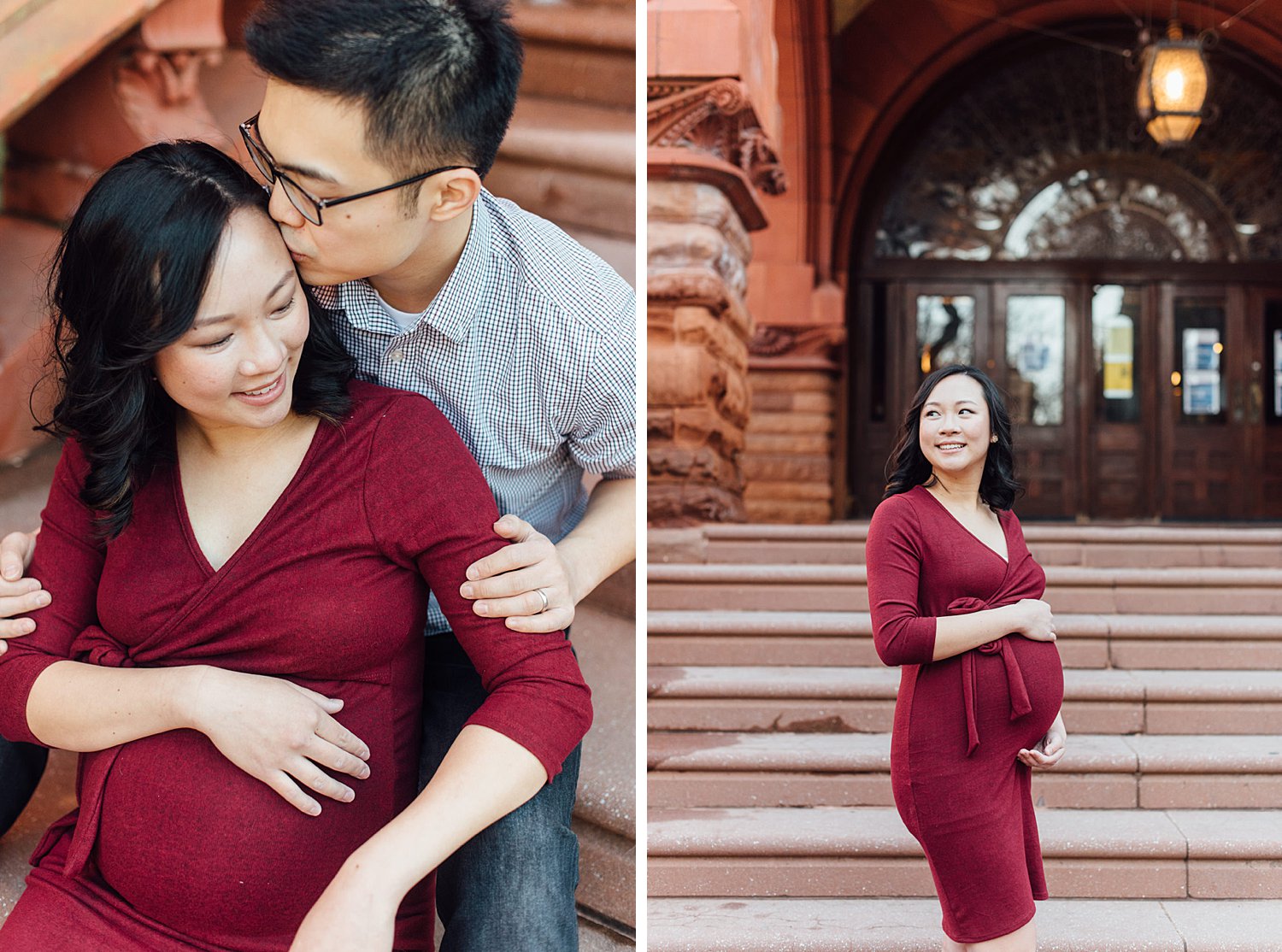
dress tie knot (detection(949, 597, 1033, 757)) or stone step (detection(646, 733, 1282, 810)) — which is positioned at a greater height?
dress tie knot (detection(949, 597, 1033, 757))

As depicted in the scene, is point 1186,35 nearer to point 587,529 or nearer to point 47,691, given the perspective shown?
point 587,529

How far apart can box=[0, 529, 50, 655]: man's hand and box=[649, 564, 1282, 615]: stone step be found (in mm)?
3198

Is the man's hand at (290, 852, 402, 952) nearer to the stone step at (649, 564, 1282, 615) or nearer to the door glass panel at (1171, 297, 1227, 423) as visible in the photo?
the stone step at (649, 564, 1282, 615)

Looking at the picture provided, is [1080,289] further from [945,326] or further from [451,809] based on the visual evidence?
[451,809]

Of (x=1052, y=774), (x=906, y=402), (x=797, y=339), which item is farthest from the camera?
(x=906, y=402)

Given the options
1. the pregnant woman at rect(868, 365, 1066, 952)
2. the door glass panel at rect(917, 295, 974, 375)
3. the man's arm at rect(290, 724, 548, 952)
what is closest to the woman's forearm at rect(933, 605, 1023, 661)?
the pregnant woman at rect(868, 365, 1066, 952)

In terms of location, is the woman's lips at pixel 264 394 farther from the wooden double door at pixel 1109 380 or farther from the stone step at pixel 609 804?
the wooden double door at pixel 1109 380

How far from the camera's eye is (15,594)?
5.43 feet

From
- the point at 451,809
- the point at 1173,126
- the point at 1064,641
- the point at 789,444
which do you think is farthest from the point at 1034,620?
the point at 789,444

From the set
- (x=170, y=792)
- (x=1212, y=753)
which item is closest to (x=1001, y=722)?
(x=170, y=792)

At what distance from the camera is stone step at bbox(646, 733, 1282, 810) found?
11.6 feet

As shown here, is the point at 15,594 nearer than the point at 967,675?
Yes

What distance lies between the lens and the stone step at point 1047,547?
5.18 meters

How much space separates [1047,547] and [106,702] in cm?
464
